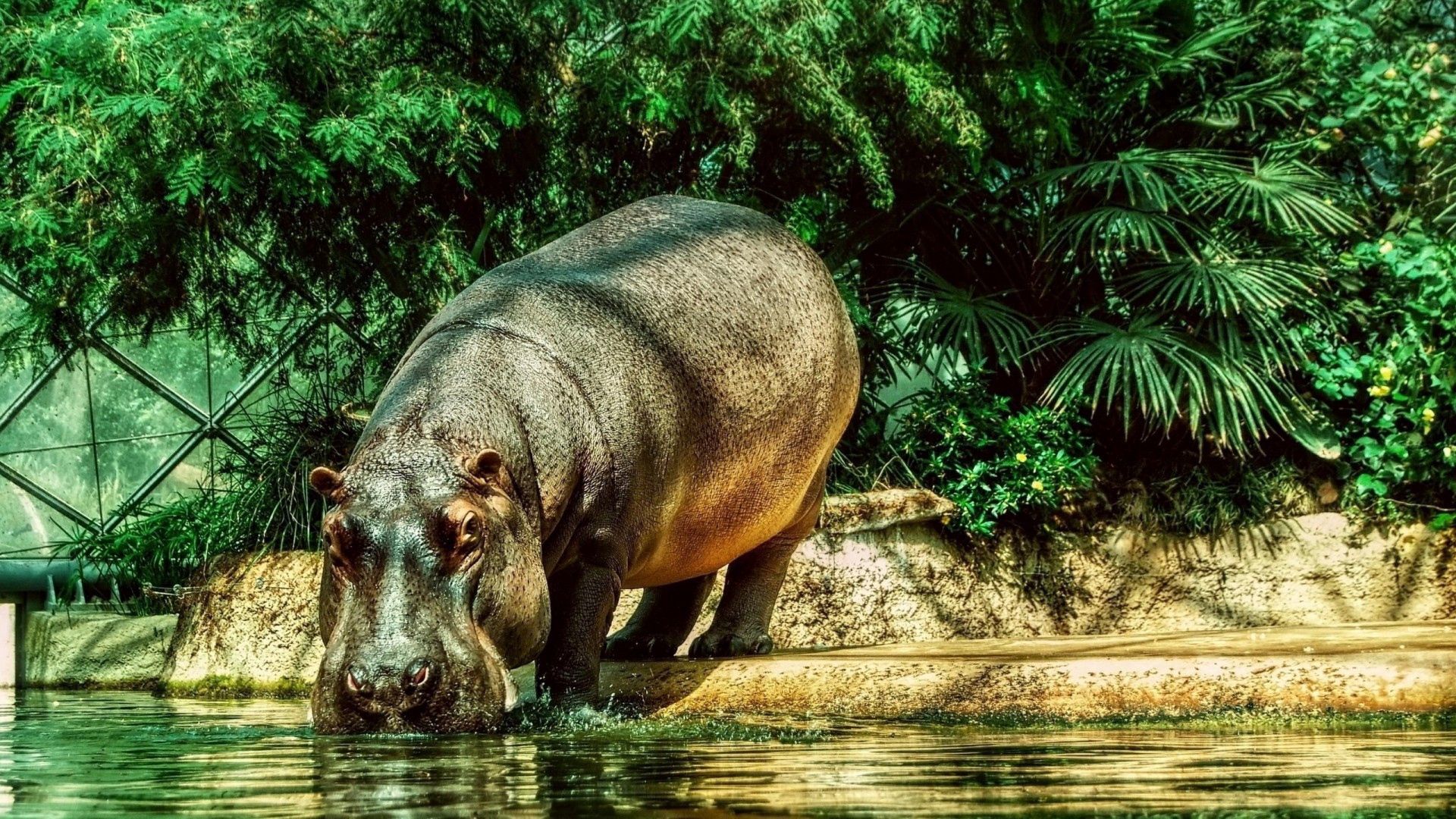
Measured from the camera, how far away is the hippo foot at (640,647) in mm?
5586

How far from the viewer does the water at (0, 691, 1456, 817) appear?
7.25 ft

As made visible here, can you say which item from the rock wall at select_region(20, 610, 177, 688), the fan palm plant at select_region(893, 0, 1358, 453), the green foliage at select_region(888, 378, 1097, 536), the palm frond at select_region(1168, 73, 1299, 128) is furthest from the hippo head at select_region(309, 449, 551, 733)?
the palm frond at select_region(1168, 73, 1299, 128)

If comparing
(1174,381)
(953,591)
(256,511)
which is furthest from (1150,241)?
(256,511)

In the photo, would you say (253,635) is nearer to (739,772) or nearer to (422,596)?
(422,596)

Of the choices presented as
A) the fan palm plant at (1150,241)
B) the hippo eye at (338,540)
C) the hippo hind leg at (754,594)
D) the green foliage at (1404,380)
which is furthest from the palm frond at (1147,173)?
the hippo eye at (338,540)

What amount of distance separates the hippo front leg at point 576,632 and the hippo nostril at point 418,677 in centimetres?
86

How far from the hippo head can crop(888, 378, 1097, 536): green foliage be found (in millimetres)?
4346

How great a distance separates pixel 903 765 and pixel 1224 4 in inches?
294

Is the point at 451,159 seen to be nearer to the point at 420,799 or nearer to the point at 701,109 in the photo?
the point at 701,109

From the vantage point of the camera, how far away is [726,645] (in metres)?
5.60

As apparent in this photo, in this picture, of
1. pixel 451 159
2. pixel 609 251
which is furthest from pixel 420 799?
pixel 451 159

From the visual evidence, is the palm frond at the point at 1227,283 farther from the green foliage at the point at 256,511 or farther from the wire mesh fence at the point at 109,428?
the wire mesh fence at the point at 109,428

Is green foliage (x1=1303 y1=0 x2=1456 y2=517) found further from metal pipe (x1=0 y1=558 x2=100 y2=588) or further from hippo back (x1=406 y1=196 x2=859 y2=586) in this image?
metal pipe (x1=0 y1=558 x2=100 y2=588)

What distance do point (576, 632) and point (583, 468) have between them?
1.42ft
